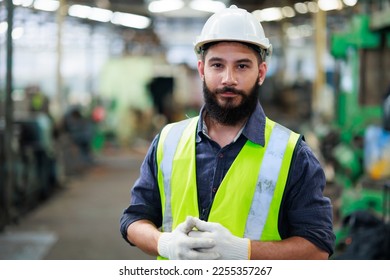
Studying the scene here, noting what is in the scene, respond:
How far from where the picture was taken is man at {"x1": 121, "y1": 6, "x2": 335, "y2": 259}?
177cm

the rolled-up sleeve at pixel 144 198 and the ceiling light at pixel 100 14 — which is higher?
the ceiling light at pixel 100 14

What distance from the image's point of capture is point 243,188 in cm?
179

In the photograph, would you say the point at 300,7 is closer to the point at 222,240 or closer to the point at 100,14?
the point at 100,14

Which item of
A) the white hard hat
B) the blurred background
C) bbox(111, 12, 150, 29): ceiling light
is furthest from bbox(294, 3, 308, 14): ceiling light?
the white hard hat

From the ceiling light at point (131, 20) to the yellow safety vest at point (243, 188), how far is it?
50.4ft

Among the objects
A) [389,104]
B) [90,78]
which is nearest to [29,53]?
[90,78]

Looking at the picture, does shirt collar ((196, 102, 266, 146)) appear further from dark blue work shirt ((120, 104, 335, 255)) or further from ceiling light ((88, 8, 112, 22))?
ceiling light ((88, 8, 112, 22))

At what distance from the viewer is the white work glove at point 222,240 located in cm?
167

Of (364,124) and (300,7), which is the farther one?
(300,7)

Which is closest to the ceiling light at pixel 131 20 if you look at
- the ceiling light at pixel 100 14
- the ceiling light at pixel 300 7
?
the ceiling light at pixel 100 14

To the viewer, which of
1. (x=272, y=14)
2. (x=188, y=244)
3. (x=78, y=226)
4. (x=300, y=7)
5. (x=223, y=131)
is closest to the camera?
(x=188, y=244)

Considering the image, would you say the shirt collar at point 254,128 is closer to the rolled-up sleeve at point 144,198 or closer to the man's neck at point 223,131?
the man's neck at point 223,131

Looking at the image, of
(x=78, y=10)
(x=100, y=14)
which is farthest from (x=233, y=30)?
(x=100, y=14)

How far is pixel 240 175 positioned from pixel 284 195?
0.45 feet
